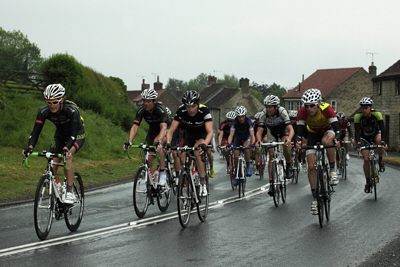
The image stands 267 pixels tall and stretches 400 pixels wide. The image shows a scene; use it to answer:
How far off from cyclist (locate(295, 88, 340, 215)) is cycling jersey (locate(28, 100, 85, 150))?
145 inches

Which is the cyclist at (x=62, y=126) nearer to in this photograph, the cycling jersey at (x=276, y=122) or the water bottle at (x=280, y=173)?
the water bottle at (x=280, y=173)

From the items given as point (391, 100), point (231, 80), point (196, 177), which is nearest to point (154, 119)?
point (196, 177)

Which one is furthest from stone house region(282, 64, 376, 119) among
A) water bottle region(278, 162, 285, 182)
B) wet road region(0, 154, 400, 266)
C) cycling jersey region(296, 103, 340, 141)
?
cycling jersey region(296, 103, 340, 141)

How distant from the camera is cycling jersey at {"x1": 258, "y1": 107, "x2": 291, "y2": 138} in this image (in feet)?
45.9

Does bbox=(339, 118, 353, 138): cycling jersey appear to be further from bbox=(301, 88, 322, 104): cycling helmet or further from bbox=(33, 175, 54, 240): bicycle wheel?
bbox=(33, 175, 54, 240): bicycle wheel

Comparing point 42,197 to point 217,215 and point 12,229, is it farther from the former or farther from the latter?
point 217,215

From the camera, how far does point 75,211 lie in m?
9.66

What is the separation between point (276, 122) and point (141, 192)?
14.5 ft

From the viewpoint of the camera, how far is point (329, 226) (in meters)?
10.1

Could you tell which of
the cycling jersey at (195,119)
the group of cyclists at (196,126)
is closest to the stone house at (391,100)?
the group of cyclists at (196,126)

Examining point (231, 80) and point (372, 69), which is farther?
point (231, 80)

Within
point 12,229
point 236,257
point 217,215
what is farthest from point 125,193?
point 236,257

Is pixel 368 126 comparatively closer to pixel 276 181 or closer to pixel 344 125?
pixel 276 181

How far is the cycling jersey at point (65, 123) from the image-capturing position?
30.5ft
